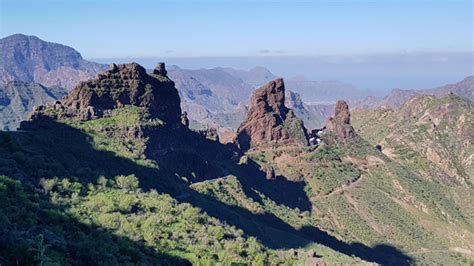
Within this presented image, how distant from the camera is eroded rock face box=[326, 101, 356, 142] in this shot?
128 meters

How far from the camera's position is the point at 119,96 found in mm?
83250

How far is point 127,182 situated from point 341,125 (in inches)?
3322

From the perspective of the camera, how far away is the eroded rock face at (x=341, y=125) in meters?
128

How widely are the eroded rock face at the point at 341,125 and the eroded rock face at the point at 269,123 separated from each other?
9.12 metres

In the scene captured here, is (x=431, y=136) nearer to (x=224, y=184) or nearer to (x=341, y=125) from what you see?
(x=341, y=125)

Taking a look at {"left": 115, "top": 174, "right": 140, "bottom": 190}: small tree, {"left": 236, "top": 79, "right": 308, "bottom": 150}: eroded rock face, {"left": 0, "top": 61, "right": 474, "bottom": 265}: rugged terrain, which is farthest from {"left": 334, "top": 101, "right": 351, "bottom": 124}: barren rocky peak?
{"left": 115, "top": 174, "right": 140, "bottom": 190}: small tree

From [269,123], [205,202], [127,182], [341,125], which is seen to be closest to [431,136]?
[341,125]

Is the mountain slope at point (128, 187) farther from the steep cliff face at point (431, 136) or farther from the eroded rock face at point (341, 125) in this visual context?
the steep cliff face at point (431, 136)

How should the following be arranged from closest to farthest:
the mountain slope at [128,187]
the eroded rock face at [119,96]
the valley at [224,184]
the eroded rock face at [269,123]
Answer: the mountain slope at [128,187], the valley at [224,184], the eroded rock face at [119,96], the eroded rock face at [269,123]

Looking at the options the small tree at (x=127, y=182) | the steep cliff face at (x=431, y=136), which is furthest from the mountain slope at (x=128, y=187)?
the steep cliff face at (x=431, y=136)

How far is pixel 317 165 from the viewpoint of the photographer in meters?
116

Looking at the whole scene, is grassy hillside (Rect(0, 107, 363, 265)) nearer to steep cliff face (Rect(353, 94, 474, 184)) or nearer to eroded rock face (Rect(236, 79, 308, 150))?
eroded rock face (Rect(236, 79, 308, 150))

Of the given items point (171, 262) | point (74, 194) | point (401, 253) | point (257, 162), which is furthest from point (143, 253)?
point (257, 162)

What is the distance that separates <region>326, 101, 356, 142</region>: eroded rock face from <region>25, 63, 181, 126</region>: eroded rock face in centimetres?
4893
